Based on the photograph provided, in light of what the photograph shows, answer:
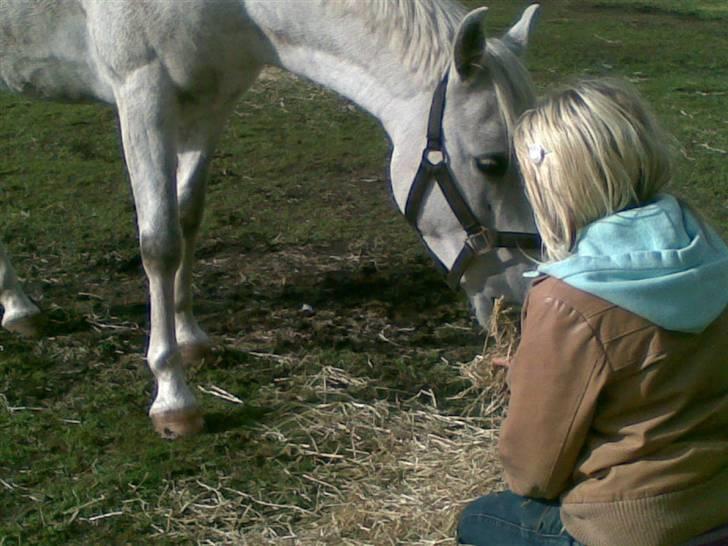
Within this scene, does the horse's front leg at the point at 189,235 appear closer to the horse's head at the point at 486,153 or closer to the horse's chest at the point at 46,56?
the horse's chest at the point at 46,56

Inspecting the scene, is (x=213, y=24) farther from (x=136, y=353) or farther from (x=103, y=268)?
(x=103, y=268)

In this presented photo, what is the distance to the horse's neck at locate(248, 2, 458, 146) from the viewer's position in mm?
3086

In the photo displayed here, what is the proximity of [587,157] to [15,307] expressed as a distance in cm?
313

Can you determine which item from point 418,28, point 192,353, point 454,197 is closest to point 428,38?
point 418,28

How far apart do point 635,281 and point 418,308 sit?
2.79 metres

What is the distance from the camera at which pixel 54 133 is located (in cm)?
720

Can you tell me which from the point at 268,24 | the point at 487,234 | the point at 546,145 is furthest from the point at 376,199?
the point at 546,145

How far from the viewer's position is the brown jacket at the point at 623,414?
182 centimetres

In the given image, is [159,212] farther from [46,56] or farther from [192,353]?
[46,56]

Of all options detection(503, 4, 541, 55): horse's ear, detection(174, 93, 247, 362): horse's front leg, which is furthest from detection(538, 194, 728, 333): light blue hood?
detection(174, 93, 247, 362): horse's front leg

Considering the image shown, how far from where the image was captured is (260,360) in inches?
160

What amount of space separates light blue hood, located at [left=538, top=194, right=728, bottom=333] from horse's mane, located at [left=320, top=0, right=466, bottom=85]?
127cm

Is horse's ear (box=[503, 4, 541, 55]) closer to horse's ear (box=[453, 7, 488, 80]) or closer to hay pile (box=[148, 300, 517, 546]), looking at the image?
horse's ear (box=[453, 7, 488, 80])

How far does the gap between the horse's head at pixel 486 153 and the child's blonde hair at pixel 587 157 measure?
0.88 metres
